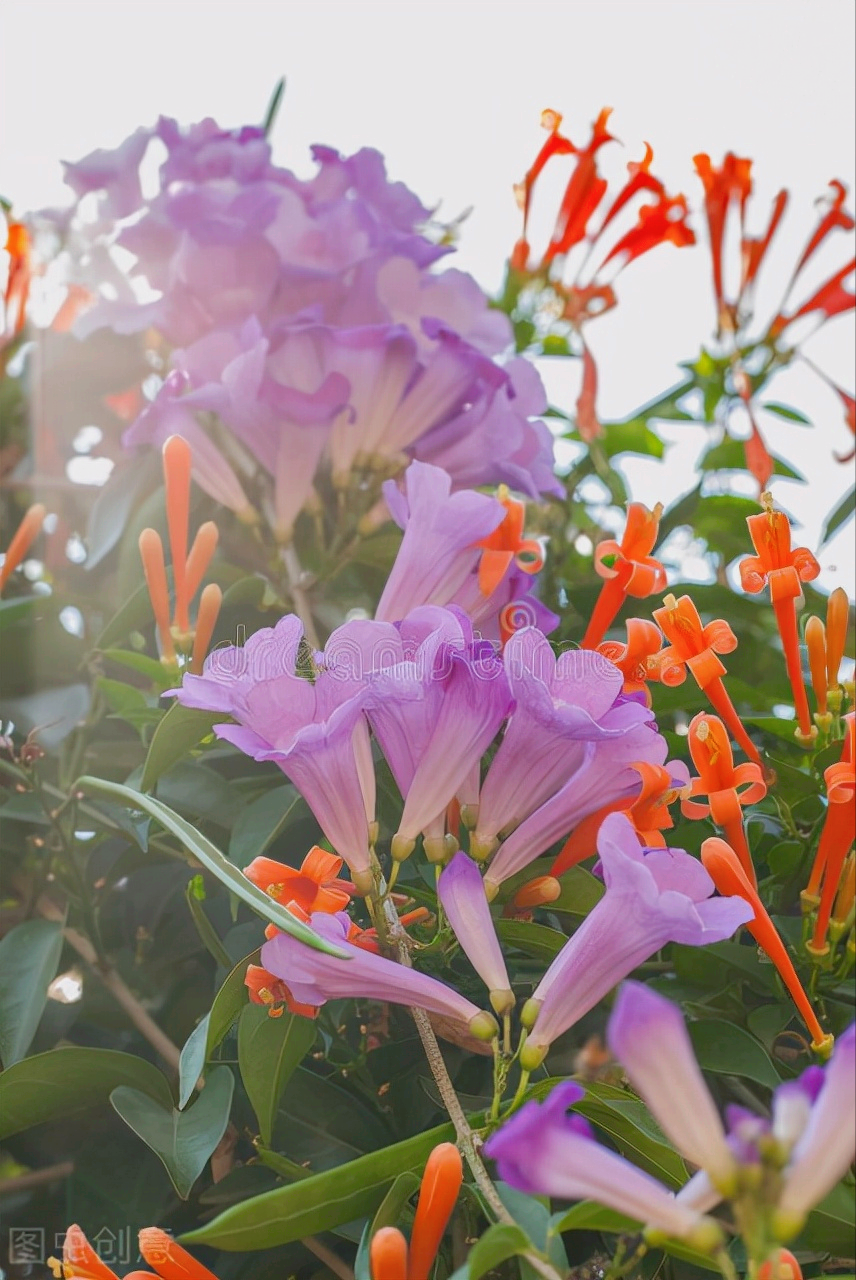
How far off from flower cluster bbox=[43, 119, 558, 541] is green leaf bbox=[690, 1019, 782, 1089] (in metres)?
0.34

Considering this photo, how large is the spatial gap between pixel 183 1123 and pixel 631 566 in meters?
0.33

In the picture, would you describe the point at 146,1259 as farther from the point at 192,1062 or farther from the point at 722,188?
the point at 722,188

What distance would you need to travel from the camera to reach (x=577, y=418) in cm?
91

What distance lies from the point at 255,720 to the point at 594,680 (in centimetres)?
13

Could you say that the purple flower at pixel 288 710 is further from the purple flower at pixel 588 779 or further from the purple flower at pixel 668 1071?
the purple flower at pixel 668 1071

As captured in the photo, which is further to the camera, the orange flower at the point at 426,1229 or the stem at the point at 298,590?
the stem at the point at 298,590

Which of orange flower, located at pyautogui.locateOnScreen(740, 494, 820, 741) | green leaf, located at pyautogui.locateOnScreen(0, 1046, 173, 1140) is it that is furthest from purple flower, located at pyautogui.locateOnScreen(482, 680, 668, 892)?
green leaf, located at pyautogui.locateOnScreen(0, 1046, 173, 1140)

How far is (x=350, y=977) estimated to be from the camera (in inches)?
17.9

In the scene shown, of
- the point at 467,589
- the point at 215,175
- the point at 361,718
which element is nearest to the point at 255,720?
the point at 361,718

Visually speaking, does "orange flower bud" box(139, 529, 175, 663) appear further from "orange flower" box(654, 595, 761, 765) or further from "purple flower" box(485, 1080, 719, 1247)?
"purple flower" box(485, 1080, 719, 1247)

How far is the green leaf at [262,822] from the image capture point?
0.58 m

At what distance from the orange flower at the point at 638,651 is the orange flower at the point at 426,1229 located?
0.21 metres

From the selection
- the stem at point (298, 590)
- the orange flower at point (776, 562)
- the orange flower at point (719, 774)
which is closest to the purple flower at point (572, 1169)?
the orange flower at point (719, 774)

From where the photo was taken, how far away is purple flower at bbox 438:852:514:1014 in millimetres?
458
